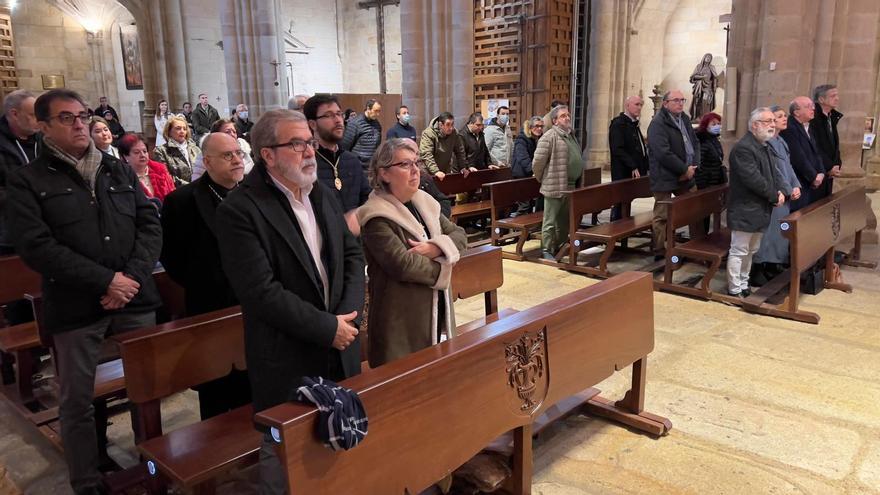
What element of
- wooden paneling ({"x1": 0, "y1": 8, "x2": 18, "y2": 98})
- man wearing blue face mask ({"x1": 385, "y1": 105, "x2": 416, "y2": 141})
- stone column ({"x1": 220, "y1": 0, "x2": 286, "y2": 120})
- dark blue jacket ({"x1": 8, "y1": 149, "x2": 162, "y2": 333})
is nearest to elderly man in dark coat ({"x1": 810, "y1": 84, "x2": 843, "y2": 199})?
man wearing blue face mask ({"x1": 385, "y1": 105, "x2": 416, "y2": 141})

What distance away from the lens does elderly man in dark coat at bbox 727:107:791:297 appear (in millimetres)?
5016

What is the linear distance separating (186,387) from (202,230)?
0.69m

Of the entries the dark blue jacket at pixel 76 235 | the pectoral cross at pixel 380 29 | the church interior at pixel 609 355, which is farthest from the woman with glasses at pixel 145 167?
the pectoral cross at pixel 380 29

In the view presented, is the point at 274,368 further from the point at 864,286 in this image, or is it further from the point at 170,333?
the point at 864,286

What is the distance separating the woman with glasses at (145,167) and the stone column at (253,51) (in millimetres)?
6905

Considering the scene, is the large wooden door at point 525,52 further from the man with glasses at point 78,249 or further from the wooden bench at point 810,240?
the man with glasses at point 78,249

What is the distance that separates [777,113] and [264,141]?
4.92 meters

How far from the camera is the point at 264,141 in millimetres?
2096

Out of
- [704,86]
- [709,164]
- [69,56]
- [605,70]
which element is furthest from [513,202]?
[69,56]

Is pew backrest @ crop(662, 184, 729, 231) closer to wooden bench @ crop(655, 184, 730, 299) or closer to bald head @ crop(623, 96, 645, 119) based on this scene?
wooden bench @ crop(655, 184, 730, 299)

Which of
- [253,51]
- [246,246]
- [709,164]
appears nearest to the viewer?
[246,246]

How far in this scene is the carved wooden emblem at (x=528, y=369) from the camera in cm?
246

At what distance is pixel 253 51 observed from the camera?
1125 centimetres

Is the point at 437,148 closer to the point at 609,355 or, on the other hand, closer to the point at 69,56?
the point at 609,355
